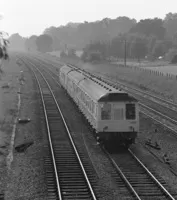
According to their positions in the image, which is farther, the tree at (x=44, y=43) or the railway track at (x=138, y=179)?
the tree at (x=44, y=43)

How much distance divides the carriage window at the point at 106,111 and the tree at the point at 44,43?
161 meters

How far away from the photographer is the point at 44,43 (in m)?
180

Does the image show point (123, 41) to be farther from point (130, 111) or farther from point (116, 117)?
point (116, 117)

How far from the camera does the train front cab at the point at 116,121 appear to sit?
752 inches

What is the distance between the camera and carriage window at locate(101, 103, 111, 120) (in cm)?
1912

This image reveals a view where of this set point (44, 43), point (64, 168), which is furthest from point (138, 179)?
point (44, 43)

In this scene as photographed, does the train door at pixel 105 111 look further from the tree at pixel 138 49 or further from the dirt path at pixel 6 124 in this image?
the tree at pixel 138 49

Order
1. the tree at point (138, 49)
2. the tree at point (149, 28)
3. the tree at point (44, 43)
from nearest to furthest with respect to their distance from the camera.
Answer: the tree at point (138, 49), the tree at point (149, 28), the tree at point (44, 43)

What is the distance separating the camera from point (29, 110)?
103 ft

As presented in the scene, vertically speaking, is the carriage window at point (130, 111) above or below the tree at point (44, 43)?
below

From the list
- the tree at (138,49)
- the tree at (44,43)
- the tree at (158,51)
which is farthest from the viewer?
the tree at (44,43)

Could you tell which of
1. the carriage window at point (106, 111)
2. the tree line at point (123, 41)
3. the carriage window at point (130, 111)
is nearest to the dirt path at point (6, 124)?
the carriage window at point (106, 111)

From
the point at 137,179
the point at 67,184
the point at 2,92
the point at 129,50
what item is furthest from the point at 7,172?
the point at 129,50

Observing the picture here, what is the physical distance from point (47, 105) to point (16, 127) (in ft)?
28.8
